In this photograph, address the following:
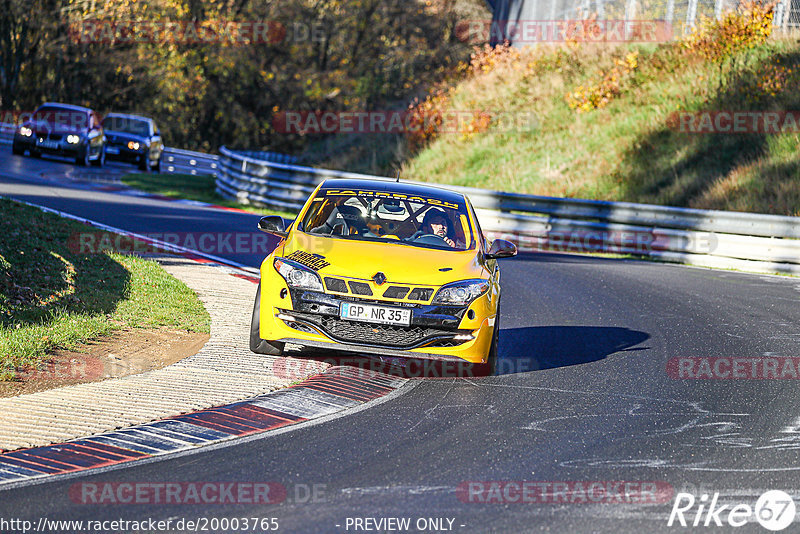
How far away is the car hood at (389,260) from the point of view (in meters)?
8.12

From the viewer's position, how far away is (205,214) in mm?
20812

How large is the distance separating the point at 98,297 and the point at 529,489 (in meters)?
6.43

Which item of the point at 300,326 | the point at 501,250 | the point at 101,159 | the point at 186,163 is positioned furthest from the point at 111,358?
the point at 186,163

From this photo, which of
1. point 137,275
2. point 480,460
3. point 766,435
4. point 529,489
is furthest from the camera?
point 137,275

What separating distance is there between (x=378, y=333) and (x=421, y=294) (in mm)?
463

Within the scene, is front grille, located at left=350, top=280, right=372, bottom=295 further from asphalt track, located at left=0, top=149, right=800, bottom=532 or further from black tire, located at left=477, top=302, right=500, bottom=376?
black tire, located at left=477, top=302, right=500, bottom=376

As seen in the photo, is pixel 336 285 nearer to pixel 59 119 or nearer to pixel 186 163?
pixel 59 119

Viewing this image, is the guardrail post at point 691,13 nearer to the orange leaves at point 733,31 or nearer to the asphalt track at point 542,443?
the orange leaves at point 733,31

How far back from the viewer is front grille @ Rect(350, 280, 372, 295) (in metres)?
8.00

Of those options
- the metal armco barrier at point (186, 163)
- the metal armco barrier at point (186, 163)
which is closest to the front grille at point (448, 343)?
the metal armco barrier at point (186, 163)

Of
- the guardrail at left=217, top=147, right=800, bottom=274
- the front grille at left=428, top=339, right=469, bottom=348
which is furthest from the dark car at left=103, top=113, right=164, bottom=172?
the front grille at left=428, top=339, right=469, bottom=348

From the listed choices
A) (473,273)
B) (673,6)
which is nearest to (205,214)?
(473,273)

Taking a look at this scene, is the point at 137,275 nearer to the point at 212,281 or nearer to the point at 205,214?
the point at 212,281

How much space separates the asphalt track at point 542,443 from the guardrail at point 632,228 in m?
6.10
